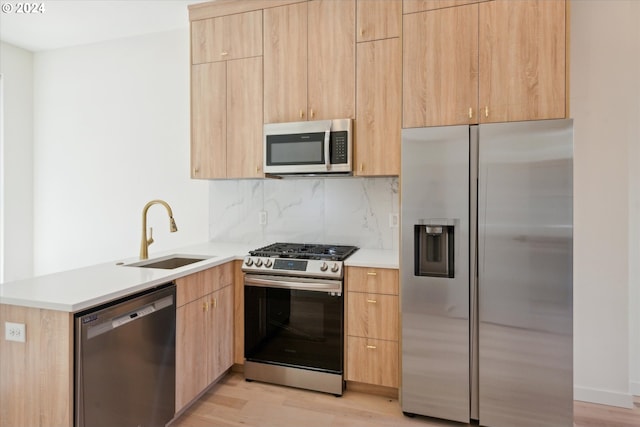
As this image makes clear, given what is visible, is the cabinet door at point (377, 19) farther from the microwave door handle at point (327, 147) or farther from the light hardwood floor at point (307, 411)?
the light hardwood floor at point (307, 411)

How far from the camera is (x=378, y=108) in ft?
8.06

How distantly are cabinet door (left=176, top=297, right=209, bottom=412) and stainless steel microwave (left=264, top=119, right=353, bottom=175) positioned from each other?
44.0 inches

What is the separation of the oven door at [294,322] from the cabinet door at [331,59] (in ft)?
4.16

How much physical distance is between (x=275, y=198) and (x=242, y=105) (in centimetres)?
84

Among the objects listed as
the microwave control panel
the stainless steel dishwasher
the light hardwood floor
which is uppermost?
the microwave control panel

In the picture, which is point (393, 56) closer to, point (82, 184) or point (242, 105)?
point (242, 105)

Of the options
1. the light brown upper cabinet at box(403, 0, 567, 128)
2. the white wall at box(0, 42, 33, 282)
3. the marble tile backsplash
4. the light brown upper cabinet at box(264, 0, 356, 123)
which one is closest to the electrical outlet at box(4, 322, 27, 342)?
the marble tile backsplash

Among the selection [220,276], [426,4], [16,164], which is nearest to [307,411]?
[220,276]

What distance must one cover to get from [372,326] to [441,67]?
1713 mm

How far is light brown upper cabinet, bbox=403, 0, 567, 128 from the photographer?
198 cm

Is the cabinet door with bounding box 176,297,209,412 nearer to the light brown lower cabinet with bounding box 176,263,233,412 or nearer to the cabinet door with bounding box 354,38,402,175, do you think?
the light brown lower cabinet with bounding box 176,263,233,412

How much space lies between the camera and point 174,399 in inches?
78.8

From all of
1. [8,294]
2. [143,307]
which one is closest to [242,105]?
[143,307]

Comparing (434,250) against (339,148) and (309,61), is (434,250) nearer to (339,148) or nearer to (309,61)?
(339,148)
